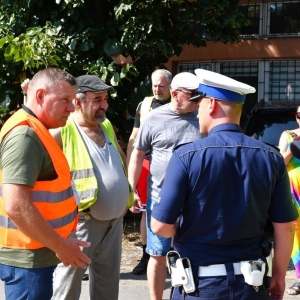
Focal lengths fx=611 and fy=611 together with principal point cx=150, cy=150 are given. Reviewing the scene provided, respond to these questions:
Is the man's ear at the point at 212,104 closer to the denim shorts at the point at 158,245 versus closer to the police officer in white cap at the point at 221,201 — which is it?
the police officer in white cap at the point at 221,201

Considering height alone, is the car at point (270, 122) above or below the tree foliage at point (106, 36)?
below

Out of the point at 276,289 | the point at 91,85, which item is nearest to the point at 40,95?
the point at 91,85

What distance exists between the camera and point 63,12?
782cm

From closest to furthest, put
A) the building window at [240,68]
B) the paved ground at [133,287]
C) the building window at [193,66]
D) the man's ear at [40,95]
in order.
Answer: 1. the man's ear at [40,95]
2. the paved ground at [133,287]
3. the building window at [240,68]
4. the building window at [193,66]

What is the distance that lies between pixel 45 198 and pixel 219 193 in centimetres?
93

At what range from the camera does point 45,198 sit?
10.5 feet

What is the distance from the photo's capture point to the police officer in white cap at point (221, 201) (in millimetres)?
2895

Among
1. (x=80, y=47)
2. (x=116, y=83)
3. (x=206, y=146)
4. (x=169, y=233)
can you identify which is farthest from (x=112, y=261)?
(x=80, y=47)

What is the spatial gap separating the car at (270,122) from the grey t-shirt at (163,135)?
2.45 metres

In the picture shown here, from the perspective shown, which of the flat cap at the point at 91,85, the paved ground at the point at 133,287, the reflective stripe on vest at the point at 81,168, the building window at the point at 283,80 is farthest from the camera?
the building window at the point at 283,80

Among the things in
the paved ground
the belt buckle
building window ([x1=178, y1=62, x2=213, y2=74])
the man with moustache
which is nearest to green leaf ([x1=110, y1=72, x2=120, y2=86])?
the paved ground

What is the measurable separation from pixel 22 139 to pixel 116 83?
4.34 meters

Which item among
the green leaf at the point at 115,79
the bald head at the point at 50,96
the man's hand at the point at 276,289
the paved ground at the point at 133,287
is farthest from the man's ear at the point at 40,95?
the green leaf at the point at 115,79

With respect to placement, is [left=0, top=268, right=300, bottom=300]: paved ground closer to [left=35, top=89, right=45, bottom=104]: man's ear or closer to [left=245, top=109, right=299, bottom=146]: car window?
[left=245, top=109, right=299, bottom=146]: car window
